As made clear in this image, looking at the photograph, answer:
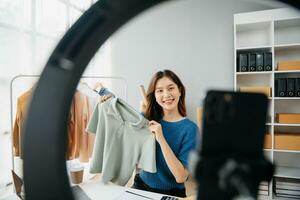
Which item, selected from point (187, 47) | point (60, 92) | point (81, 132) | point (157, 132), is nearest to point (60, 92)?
point (60, 92)

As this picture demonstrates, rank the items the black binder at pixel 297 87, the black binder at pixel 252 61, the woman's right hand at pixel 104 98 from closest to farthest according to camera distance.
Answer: the woman's right hand at pixel 104 98
the black binder at pixel 297 87
the black binder at pixel 252 61

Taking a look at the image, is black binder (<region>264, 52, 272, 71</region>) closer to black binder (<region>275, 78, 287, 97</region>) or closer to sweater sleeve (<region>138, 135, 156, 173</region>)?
black binder (<region>275, 78, 287, 97</region>)

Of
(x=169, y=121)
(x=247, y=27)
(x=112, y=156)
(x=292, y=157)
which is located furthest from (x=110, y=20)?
(x=292, y=157)

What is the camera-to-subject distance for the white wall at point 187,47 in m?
2.47

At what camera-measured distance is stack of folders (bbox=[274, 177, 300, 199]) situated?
6.84ft

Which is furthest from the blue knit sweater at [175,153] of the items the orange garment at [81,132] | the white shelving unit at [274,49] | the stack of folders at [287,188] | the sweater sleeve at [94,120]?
the stack of folders at [287,188]

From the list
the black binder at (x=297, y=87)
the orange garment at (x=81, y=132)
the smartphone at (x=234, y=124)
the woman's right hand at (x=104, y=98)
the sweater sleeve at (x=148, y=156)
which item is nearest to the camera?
the smartphone at (x=234, y=124)

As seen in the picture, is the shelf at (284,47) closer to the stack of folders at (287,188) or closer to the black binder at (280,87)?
the black binder at (280,87)

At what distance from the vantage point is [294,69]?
2055mm

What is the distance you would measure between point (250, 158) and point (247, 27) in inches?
94.1

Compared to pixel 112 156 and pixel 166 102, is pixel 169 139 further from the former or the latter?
pixel 112 156

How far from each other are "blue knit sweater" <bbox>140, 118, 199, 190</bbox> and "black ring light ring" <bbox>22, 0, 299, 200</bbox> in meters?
1.15

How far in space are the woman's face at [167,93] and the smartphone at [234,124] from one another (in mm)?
1204

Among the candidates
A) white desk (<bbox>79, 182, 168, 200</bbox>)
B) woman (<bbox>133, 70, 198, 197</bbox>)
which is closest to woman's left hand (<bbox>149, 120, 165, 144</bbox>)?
woman (<bbox>133, 70, 198, 197</bbox>)
